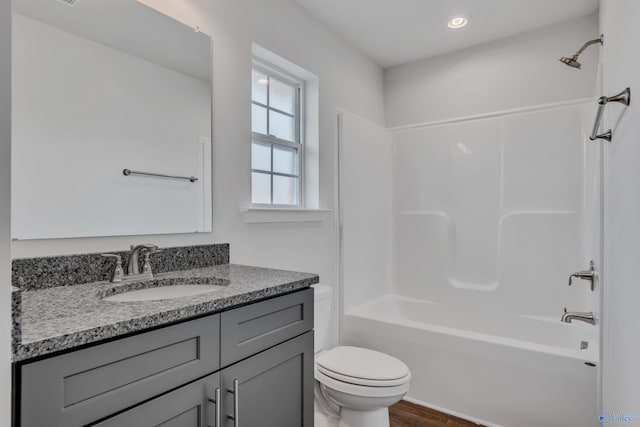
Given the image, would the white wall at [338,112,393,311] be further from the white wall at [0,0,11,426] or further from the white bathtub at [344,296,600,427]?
the white wall at [0,0,11,426]

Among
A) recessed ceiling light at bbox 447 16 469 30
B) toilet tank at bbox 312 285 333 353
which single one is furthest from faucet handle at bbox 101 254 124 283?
recessed ceiling light at bbox 447 16 469 30

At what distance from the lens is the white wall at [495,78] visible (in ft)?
8.12

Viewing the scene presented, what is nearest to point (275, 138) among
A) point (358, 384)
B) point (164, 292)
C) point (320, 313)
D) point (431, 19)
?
point (320, 313)

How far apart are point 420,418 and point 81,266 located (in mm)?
2017

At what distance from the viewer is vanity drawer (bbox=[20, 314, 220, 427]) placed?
67 centimetres

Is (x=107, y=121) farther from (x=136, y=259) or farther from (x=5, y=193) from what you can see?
(x=5, y=193)

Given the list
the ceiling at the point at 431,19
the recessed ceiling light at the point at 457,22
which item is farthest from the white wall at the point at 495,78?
the recessed ceiling light at the point at 457,22

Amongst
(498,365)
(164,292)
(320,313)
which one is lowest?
(498,365)

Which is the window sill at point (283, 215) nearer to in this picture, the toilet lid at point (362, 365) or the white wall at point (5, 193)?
the toilet lid at point (362, 365)

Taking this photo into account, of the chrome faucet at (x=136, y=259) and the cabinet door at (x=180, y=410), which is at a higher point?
the chrome faucet at (x=136, y=259)

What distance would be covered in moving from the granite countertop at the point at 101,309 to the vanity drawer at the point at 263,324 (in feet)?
0.10

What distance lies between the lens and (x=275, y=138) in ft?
7.27

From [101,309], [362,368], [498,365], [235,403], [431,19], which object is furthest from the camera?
[431,19]

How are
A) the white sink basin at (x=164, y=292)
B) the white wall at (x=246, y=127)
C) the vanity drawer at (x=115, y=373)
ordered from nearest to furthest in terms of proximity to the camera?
the vanity drawer at (x=115, y=373) < the white sink basin at (x=164, y=292) < the white wall at (x=246, y=127)
